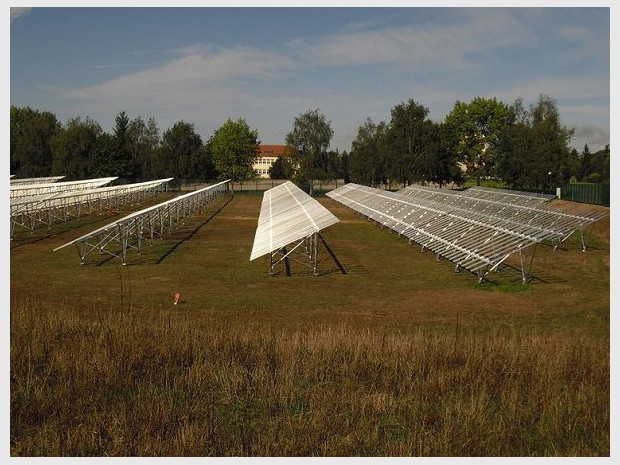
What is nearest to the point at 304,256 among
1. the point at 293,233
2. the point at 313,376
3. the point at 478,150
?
the point at 293,233

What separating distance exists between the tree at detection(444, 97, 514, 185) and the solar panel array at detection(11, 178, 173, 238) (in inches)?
Answer: 1852

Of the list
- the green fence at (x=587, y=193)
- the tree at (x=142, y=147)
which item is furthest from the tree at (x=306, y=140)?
the green fence at (x=587, y=193)

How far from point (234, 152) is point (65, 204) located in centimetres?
5696

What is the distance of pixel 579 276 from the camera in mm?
22203

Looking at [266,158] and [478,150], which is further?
[266,158]

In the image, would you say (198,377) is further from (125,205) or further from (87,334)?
(125,205)

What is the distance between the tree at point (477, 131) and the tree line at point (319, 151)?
0.15 metres

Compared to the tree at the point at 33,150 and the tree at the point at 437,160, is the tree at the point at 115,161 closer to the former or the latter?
the tree at the point at 33,150

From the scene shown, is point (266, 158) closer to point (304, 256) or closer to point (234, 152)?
point (234, 152)

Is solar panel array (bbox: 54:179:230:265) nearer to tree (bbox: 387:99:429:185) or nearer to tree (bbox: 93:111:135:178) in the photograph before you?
tree (bbox: 387:99:429:185)

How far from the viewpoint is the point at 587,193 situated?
177ft

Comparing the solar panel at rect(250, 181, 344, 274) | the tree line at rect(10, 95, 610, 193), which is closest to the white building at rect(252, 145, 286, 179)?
the tree line at rect(10, 95, 610, 193)

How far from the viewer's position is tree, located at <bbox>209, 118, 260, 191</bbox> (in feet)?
Answer: 319

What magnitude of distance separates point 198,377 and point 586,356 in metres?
7.30
